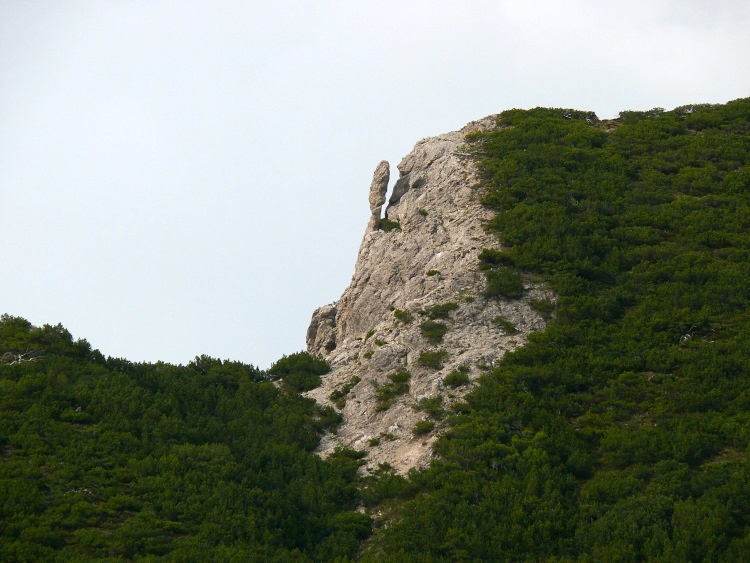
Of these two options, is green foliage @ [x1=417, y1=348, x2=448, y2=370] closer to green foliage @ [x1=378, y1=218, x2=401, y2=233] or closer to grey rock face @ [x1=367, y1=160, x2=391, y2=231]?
green foliage @ [x1=378, y1=218, x2=401, y2=233]

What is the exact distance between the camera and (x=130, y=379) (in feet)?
108

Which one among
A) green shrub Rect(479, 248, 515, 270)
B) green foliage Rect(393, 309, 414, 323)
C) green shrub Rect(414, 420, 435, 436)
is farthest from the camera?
green shrub Rect(479, 248, 515, 270)

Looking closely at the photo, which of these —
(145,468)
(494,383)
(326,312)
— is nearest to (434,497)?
(494,383)

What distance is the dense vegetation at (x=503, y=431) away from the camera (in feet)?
79.2

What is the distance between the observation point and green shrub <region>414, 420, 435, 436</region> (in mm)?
29469

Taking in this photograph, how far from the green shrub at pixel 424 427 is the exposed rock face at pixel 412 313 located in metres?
0.11

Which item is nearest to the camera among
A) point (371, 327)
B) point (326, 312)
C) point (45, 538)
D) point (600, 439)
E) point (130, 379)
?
point (45, 538)

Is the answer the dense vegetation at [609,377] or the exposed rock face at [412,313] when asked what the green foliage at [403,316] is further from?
the dense vegetation at [609,377]

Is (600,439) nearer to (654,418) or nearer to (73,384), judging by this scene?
(654,418)

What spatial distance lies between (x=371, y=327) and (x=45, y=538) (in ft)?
53.7

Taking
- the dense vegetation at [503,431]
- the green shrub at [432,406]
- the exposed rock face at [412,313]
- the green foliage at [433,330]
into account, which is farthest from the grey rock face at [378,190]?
the green shrub at [432,406]

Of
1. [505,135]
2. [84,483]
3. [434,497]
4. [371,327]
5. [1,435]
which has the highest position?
[505,135]

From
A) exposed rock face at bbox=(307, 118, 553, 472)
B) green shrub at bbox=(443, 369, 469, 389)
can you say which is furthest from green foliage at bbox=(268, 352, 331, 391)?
green shrub at bbox=(443, 369, 469, 389)

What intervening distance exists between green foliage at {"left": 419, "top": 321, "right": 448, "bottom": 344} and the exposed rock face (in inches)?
6.5
